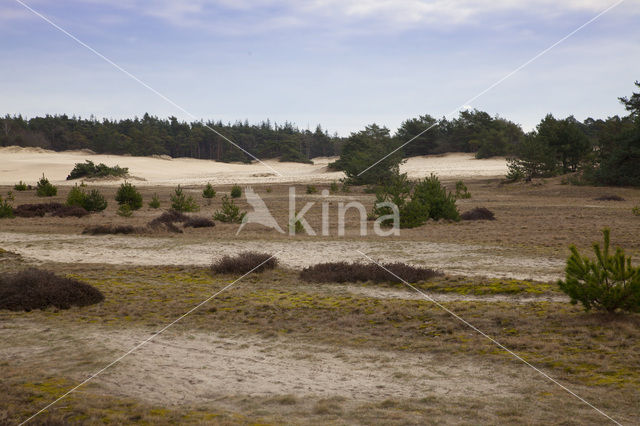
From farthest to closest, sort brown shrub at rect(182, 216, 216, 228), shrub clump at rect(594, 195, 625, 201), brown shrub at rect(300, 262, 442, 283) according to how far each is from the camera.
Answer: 1. shrub clump at rect(594, 195, 625, 201)
2. brown shrub at rect(182, 216, 216, 228)
3. brown shrub at rect(300, 262, 442, 283)

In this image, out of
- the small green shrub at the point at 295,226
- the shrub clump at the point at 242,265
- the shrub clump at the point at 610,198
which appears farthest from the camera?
the shrub clump at the point at 610,198

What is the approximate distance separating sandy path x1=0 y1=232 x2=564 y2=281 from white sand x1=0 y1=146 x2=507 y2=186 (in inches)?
1460

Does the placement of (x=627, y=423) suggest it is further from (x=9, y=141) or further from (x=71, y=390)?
(x=9, y=141)

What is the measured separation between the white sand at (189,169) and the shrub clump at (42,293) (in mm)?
44490

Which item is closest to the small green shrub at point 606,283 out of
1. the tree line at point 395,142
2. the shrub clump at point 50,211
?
the shrub clump at point 50,211

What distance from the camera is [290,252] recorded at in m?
14.8

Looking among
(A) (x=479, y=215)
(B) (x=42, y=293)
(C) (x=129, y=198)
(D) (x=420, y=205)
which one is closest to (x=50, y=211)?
(C) (x=129, y=198)

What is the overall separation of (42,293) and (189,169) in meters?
68.4

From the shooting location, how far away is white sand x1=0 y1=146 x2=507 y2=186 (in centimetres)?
5628

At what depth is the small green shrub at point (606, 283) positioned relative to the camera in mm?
7352

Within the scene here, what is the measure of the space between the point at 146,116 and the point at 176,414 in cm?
12416

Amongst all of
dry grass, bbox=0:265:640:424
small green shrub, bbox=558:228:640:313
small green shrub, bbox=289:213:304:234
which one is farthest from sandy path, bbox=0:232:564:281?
small green shrub, bbox=558:228:640:313

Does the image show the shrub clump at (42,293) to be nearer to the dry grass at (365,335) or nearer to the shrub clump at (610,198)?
the dry grass at (365,335)

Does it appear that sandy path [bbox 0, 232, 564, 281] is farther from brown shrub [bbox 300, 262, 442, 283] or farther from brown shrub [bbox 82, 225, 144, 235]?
brown shrub [bbox 300, 262, 442, 283]
